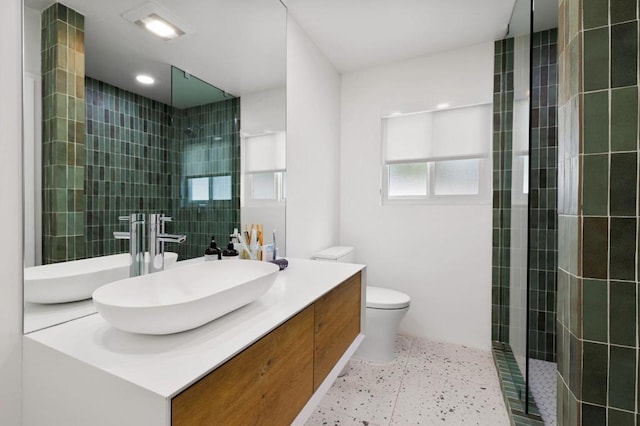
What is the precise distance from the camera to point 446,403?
173 cm

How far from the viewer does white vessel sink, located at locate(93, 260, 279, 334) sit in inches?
27.3

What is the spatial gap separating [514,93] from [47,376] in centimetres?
272

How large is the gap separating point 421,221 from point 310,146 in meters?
1.15

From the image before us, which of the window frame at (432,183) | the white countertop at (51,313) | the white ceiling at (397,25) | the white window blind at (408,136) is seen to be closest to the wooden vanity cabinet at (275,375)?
the white countertop at (51,313)

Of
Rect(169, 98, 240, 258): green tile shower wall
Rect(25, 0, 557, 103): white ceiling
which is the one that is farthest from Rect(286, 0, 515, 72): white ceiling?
Rect(169, 98, 240, 258): green tile shower wall

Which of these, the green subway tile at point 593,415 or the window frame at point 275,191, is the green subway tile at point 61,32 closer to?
the window frame at point 275,191

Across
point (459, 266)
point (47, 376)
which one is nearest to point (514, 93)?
point (459, 266)

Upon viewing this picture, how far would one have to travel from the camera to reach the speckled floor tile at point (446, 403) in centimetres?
160

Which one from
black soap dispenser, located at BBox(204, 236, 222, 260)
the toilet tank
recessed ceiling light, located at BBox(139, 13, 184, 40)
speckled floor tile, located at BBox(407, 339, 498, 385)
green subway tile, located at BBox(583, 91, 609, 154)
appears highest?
recessed ceiling light, located at BBox(139, 13, 184, 40)

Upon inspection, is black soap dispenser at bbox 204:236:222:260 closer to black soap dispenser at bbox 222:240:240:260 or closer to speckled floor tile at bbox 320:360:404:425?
black soap dispenser at bbox 222:240:240:260

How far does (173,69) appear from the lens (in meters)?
1.26

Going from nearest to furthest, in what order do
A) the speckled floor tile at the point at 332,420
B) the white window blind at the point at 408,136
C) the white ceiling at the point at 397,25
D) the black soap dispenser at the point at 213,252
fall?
the black soap dispenser at the point at 213,252, the speckled floor tile at the point at 332,420, the white ceiling at the point at 397,25, the white window blind at the point at 408,136

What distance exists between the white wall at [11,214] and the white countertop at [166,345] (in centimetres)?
6

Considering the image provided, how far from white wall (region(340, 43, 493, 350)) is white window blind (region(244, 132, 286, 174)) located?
3.42 feet
